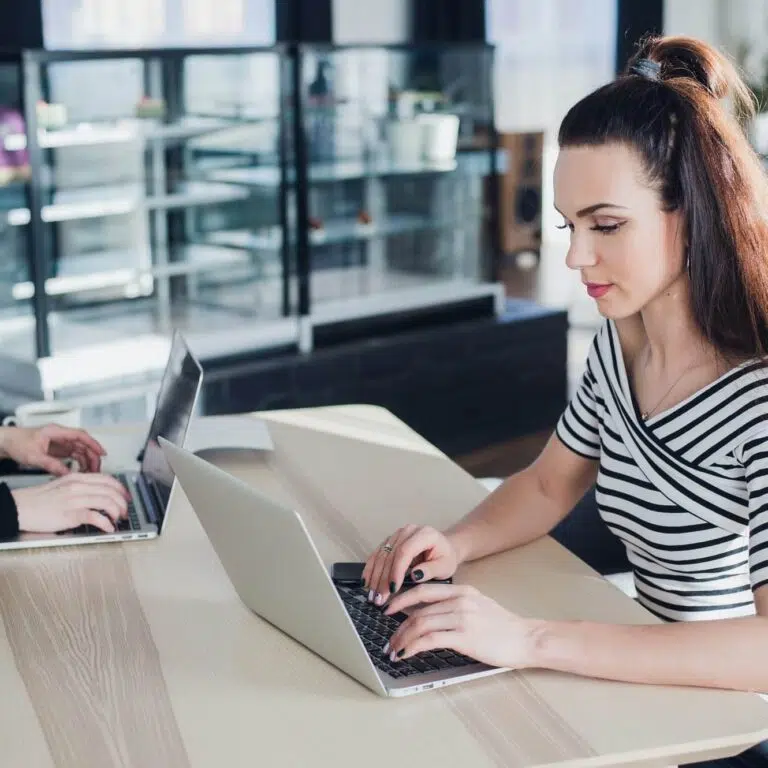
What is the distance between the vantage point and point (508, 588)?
4.82ft

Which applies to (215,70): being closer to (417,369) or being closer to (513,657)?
(417,369)

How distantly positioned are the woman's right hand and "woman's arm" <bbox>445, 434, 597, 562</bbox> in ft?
0.19

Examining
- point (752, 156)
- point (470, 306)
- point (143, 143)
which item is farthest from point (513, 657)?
point (470, 306)

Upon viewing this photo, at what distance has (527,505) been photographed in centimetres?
165

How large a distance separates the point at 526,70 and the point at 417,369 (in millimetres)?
4001

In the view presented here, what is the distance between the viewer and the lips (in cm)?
146

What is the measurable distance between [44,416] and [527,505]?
855 millimetres

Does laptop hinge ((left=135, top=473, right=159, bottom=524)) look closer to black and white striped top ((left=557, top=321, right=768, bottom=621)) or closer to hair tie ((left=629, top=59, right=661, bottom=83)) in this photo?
black and white striped top ((left=557, top=321, right=768, bottom=621))

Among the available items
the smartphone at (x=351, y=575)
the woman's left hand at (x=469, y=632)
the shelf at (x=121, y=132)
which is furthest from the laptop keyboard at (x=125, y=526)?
the shelf at (x=121, y=132)

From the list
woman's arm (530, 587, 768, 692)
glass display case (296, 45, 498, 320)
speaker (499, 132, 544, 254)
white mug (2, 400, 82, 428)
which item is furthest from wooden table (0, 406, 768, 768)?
speaker (499, 132, 544, 254)

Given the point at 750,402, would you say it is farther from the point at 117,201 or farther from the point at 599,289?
the point at 117,201

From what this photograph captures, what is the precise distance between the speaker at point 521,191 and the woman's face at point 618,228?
19.9ft

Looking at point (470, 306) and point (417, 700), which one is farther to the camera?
point (470, 306)

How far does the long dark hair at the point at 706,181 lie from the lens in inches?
55.7
